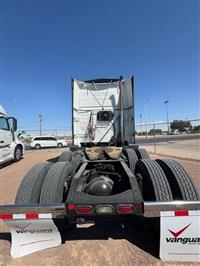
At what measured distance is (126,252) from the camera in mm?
2750

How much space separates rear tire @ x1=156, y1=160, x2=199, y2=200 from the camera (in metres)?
2.63

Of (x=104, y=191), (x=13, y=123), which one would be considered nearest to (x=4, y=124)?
(x=13, y=123)

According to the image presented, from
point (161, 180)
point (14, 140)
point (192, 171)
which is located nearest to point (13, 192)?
point (161, 180)

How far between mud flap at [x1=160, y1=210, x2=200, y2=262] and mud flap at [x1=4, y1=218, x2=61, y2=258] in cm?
129

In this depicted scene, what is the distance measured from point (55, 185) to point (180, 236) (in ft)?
5.38

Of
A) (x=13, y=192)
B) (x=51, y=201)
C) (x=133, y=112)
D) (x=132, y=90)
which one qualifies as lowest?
(x=13, y=192)

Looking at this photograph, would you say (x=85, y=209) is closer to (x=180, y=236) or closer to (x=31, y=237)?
(x=31, y=237)

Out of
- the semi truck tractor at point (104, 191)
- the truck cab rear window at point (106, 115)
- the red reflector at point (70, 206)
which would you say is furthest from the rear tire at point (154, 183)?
the truck cab rear window at point (106, 115)

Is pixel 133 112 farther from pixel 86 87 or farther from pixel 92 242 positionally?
pixel 92 242

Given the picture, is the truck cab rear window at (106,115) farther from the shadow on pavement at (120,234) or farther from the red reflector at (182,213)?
the red reflector at (182,213)

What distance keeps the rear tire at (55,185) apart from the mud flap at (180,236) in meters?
1.34

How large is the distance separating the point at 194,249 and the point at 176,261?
0.25 meters

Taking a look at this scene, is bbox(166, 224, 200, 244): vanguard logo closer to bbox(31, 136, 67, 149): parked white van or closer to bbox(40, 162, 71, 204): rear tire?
bbox(40, 162, 71, 204): rear tire

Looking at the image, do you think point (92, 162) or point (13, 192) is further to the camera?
point (13, 192)
